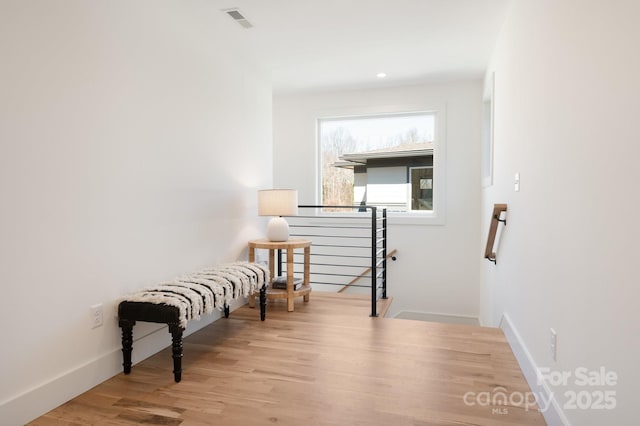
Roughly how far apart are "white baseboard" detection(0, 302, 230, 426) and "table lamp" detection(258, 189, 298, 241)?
53.3 inches

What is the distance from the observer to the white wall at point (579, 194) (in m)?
1.13

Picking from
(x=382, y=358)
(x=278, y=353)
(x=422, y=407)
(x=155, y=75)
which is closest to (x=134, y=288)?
(x=278, y=353)

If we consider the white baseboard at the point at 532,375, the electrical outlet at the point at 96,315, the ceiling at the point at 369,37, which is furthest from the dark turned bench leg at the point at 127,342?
the ceiling at the point at 369,37

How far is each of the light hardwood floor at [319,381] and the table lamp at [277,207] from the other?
→ 2.99 ft

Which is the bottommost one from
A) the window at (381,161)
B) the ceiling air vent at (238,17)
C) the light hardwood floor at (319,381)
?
the light hardwood floor at (319,381)

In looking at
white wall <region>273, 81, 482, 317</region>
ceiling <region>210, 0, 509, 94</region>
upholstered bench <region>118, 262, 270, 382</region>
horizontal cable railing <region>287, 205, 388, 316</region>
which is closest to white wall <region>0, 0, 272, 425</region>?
upholstered bench <region>118, 262, 270, 382</region>

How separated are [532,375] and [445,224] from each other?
2.99m

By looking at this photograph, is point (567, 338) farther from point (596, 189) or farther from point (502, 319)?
point (502, 319)

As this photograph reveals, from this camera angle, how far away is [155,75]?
8.68 ft

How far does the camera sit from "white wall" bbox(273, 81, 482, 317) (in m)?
4.83

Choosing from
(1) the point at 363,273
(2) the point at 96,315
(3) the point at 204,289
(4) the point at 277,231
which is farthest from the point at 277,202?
(1) the point at 363,273

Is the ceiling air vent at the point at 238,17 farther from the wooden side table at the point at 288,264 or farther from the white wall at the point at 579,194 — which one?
the white wall at the point at 579,194

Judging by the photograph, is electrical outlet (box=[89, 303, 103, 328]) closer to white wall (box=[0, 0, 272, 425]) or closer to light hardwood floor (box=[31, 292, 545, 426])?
white wall (box=[0, 0, 272, 425])

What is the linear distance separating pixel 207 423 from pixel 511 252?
7.25 feet
